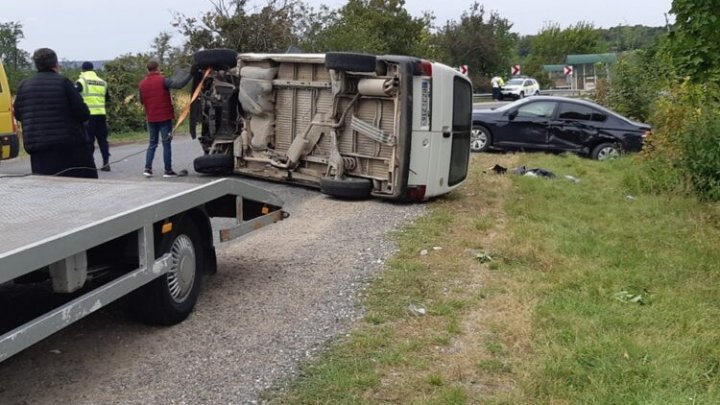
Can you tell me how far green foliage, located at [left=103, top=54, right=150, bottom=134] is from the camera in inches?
892

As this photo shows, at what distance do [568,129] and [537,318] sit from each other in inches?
481

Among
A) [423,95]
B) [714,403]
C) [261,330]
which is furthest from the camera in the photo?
[423,95]

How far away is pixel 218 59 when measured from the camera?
434 inches

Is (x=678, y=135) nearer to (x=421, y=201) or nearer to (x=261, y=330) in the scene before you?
(x=421, y=201)

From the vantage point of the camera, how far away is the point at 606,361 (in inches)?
178

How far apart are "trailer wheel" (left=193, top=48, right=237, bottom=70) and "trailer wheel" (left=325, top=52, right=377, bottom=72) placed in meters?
2.07

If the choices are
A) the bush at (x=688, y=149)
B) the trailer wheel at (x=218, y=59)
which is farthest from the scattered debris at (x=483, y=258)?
the trailer wheel at (x=218, y=59)

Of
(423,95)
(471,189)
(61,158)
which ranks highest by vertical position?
(423,95)

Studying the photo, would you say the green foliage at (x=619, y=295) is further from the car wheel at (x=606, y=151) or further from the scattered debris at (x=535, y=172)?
the car wheel at (x=606, y=151)

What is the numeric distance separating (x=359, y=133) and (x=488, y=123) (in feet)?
25.9

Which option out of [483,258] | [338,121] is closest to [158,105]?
[338,121]

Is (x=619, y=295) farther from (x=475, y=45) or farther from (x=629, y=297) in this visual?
(x=475, y=45)

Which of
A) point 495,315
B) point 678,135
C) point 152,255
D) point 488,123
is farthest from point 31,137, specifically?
point 488,123

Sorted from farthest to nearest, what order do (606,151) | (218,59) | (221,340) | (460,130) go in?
(606,151)
(218,59)
(460,130)
(221,340)
